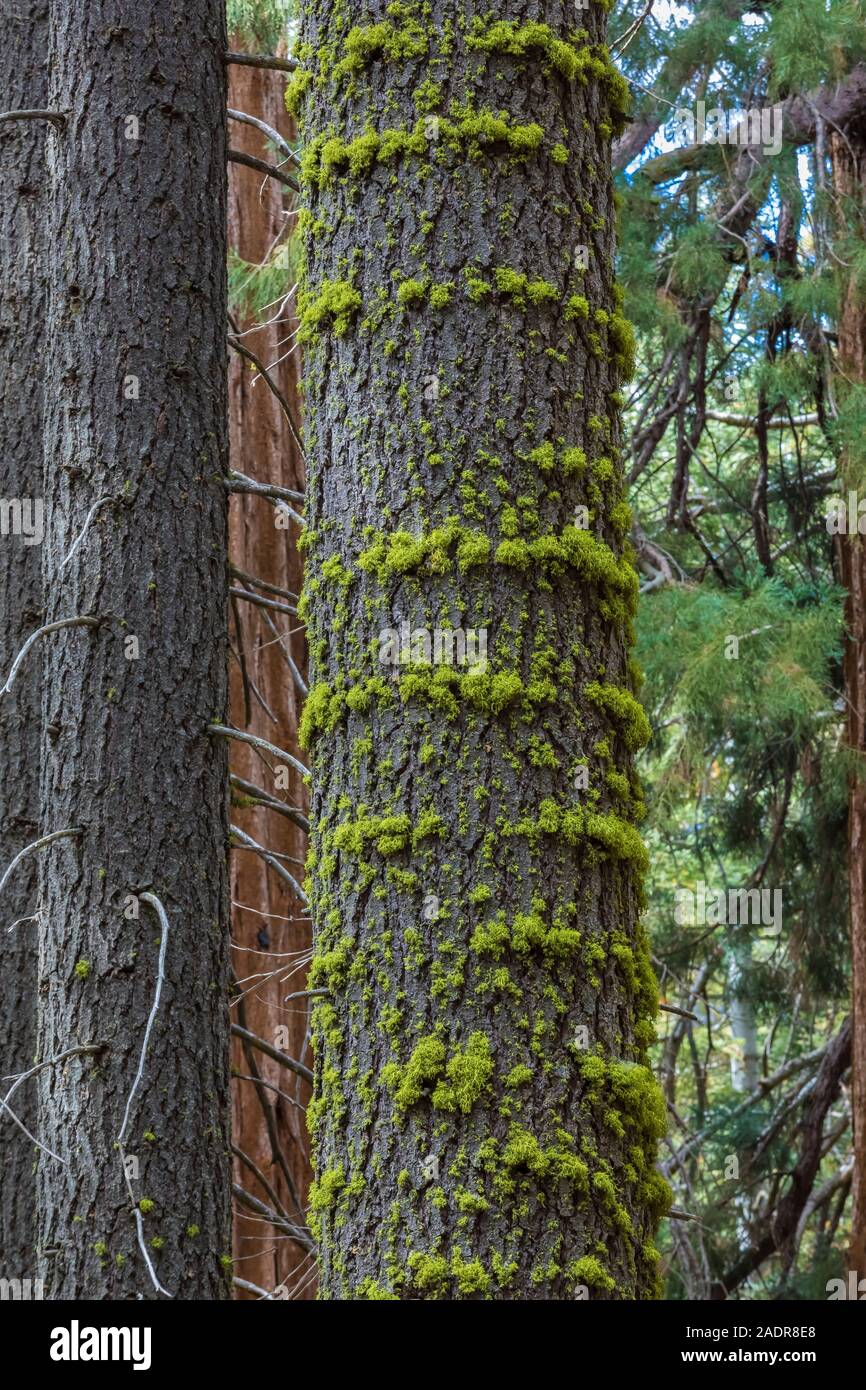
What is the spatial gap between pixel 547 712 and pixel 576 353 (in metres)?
0.51

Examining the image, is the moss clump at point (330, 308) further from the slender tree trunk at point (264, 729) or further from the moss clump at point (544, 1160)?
the slender tree trunk at point (264, 729)

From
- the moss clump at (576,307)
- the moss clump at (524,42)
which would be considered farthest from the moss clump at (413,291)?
the moss clump at (524,42)

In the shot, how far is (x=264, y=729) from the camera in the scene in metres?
6.03

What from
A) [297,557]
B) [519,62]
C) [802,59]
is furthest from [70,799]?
[802,59]

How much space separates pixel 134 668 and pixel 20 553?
4.12 ft

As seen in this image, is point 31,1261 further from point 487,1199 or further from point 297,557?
point 297,557

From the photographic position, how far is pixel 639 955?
190 centimetres

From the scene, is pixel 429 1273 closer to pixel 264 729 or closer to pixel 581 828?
pixel 581 828

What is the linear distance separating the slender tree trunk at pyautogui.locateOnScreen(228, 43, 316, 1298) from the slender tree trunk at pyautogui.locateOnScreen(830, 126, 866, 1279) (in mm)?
2443

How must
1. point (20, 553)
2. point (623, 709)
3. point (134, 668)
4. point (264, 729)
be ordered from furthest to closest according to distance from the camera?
1. point (264, 729)
2. point (20, 553)
3. point (134, 668)
4. point (623, 709)

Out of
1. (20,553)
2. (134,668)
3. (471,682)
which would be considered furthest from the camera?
(20,553)

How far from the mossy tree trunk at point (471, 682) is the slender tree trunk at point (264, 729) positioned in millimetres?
3371

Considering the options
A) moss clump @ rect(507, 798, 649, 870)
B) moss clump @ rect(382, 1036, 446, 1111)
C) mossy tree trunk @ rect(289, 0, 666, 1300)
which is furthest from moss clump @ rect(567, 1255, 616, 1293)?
moss clump @ rect(507, 798, 649, 870)

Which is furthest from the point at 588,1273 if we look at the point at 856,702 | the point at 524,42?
the point at 856,702
